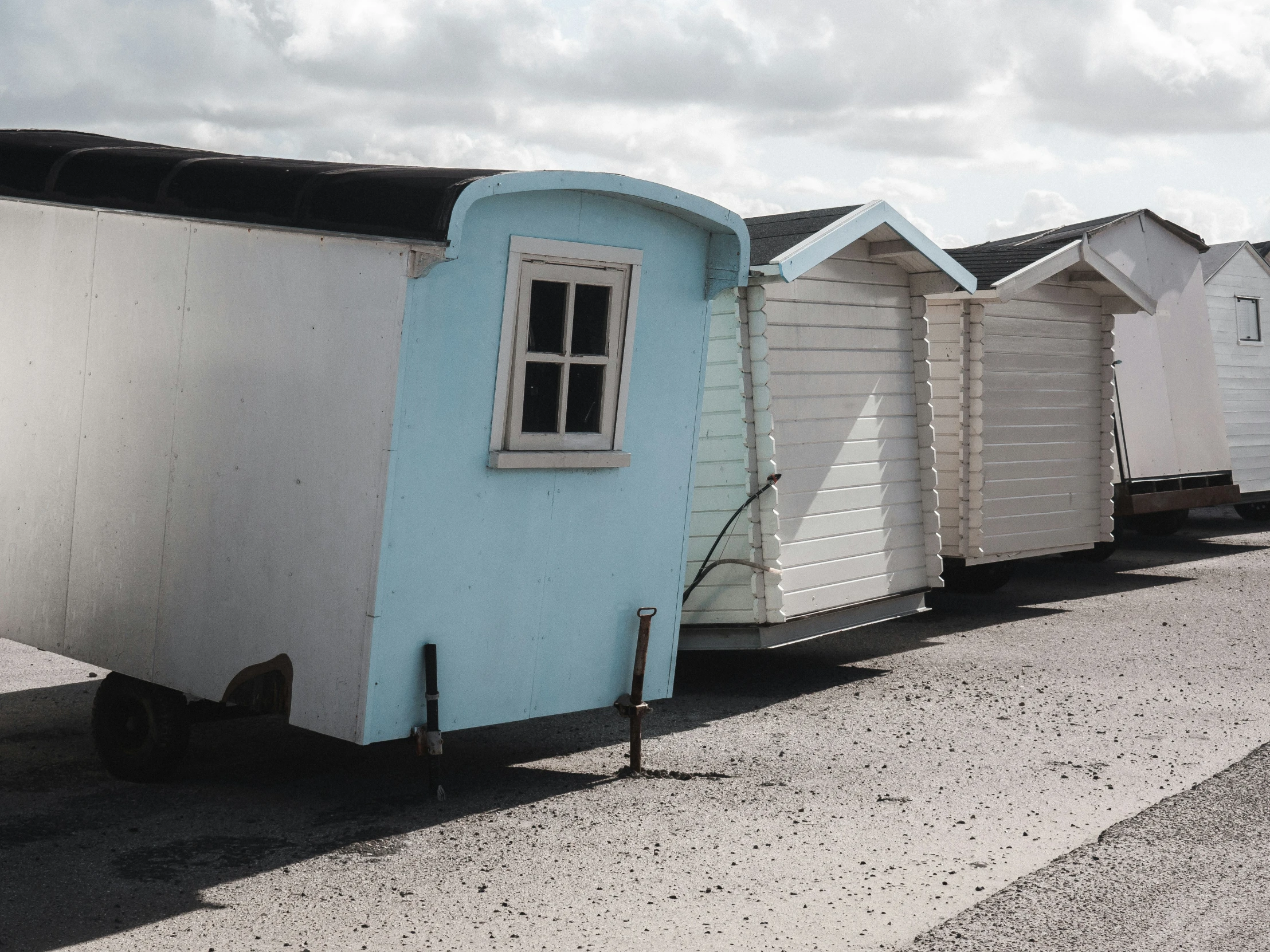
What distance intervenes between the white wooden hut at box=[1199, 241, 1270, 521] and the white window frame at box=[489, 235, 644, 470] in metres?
11.2

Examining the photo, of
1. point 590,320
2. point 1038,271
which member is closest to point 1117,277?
point 1038,271

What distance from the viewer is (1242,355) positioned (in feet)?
53.1

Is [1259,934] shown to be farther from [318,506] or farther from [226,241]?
[226,241]

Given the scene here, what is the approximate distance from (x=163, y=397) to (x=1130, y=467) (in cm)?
1054

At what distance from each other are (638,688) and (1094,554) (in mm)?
9799

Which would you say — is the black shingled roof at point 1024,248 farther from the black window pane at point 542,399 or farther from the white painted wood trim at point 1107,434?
the black window pane at point 542,399

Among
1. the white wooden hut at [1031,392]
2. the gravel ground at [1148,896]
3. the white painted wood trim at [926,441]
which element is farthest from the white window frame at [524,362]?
the white wooden hut at [1031,392]

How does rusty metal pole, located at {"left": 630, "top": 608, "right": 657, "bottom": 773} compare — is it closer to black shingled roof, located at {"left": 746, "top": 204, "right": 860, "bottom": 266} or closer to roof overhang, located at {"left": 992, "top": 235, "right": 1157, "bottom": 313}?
black shingled roof, located at {"left": 746, "top": 204, "right": 860, "bottom": 266}

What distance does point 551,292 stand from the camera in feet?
19.0

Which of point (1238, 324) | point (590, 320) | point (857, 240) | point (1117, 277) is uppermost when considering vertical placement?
point (1238, 324)

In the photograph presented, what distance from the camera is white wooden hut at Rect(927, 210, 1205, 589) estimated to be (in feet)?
36.6

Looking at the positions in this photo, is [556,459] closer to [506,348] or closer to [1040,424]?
[506,348]

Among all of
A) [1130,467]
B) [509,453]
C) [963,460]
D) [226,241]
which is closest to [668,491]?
[509,453]

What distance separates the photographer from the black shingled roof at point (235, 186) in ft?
16.9
